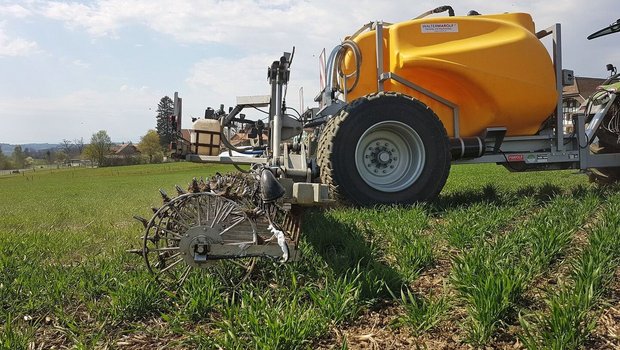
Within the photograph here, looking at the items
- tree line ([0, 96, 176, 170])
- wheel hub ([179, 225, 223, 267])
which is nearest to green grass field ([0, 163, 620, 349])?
wheel hub ([179, 225, 223, 267])

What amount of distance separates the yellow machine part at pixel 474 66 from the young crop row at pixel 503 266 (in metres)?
1.78

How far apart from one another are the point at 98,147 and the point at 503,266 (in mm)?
85455

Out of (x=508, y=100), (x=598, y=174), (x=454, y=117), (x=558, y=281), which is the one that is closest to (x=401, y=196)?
(x=454, y=117)

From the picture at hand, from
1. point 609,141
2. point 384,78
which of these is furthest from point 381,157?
point 609,141

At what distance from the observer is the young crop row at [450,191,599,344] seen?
2.17 meters

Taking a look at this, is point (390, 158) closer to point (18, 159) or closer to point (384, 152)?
point (384, 152)

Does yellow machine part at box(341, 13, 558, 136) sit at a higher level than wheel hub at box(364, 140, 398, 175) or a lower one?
higher

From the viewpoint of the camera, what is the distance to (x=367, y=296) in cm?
259

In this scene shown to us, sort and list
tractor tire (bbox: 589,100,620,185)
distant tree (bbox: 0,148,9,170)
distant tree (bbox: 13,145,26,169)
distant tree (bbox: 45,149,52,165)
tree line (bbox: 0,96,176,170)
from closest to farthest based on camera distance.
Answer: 1. tractor tire (bbox: 589,100,620,185)
2. tree line (bbox: 0,96,176,170)
3. distant tree (bbox: 0,148,9,170)
4. distant tree (bbox: 13,145,26,169)
5. distant tree (bbox: 45,149,52,165)

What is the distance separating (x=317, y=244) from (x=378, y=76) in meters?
2.37

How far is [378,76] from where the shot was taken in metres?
5.21

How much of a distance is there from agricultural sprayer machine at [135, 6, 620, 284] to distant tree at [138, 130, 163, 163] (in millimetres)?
66640

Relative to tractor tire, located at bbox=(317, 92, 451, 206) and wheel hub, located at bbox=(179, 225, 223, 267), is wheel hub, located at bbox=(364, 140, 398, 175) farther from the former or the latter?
wheel hub, located at bbox=(179, 225, 223, 267)

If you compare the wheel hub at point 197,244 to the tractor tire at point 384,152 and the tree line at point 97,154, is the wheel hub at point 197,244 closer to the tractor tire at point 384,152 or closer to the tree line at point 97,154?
the tractor tire at point 384,152
